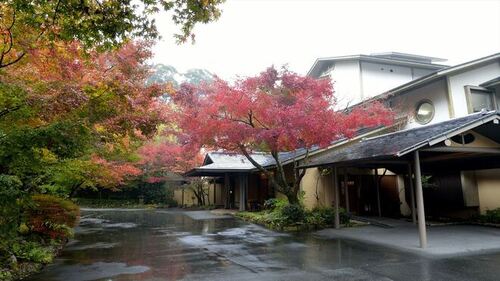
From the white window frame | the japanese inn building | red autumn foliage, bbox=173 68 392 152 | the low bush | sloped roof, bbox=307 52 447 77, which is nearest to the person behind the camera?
the japanese inn building

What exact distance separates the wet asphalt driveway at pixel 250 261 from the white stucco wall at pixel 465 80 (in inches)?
337

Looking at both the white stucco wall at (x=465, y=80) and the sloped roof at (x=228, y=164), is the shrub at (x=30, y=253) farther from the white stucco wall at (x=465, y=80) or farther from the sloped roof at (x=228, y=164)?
the white stucco wall at (x=465, y=80)

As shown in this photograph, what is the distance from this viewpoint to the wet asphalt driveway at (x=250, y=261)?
672 cm

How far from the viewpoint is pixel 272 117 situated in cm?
1214

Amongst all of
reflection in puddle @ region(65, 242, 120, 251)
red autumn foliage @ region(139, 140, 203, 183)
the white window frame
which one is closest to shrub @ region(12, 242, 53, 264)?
reflection in puddle @ region(65, 242, 120, 251)

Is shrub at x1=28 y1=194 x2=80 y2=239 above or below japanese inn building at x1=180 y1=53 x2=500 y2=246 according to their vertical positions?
below

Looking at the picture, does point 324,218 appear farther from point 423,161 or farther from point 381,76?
point 381,76

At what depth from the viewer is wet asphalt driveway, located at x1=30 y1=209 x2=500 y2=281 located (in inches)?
265

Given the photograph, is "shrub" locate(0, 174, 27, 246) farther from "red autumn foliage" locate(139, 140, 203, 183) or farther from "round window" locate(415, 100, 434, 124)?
"red autumn foliage" locate(139, 140, 203, 183)

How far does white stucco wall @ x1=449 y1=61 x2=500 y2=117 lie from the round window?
4.02 ft

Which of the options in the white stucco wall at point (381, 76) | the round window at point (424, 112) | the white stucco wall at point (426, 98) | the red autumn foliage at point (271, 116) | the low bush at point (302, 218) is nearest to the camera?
the red autumn foliage at point (271, 116)

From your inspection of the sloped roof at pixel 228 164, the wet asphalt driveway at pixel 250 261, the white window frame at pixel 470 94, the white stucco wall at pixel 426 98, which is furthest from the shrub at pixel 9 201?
the white window frame at pixel 470 94

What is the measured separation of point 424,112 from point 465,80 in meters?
2.17

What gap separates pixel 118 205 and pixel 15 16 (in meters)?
26.6
